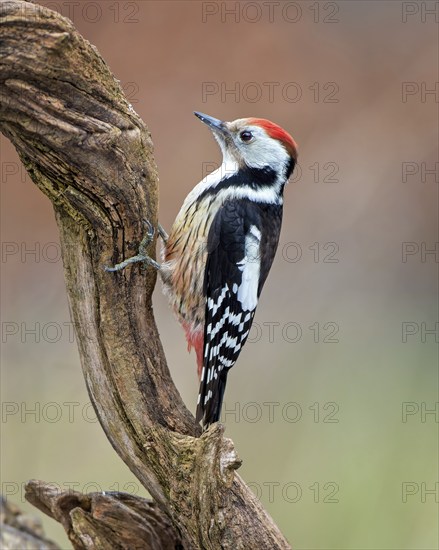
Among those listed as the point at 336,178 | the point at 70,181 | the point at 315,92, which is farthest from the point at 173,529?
the point at 315,92

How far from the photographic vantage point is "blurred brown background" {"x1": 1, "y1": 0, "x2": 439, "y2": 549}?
4.34 metres

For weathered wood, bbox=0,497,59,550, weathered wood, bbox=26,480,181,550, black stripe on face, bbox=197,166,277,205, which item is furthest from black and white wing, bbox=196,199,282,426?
weathered wood, bbox=0,497,59,550

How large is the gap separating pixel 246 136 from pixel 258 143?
0.06 metres

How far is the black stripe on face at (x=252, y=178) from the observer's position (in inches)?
129

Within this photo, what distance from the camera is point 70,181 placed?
8.59 ft

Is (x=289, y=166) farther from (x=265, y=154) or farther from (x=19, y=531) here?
(x=19, y=531)

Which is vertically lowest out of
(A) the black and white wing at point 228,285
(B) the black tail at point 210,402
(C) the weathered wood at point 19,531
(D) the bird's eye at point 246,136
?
(C) the weathered wood at point 19,531

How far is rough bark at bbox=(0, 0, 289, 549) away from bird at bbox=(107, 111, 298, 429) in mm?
284

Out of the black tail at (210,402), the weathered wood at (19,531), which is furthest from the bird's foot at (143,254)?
the weathered wood at (19,531)

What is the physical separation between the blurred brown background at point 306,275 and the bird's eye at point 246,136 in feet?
5.78

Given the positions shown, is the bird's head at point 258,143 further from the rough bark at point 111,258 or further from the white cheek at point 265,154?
the rough bark at point 111,258

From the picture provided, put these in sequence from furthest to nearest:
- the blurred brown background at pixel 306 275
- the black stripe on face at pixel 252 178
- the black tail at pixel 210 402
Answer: the blurred brown background at pixel 306 275
the black stripe on face at pixel 252 178
the black tail at pixel 210 402

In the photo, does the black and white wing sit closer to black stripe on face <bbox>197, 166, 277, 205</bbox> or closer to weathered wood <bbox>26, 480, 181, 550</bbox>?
black stripe on face <bbox>197, 166, 277, 205</bbox>

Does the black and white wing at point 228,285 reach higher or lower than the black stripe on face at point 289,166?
lower
